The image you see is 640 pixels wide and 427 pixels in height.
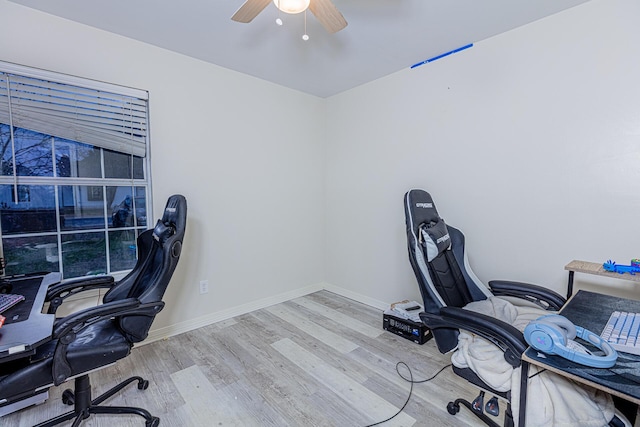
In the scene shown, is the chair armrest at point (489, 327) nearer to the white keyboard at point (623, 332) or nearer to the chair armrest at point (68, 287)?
the white keyboard at point (623, 332)

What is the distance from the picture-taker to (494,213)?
89.0 inches

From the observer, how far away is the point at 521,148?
2102 mm

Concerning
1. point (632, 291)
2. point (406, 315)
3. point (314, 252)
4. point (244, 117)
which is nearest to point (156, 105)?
point (244, 117)

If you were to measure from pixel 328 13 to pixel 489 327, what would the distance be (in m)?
1.65

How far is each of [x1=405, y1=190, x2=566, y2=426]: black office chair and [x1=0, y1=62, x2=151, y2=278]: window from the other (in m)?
2.19

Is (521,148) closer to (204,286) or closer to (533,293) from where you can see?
(533,293)

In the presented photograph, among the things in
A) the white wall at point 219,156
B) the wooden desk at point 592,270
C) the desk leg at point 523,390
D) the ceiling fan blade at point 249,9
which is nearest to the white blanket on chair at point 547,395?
the desk leg at point 523,390

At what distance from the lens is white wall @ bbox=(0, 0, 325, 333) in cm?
205

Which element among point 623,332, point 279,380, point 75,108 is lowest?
point 279,380

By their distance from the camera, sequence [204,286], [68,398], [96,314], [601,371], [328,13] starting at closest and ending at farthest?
[601,371] → [96,314] → [328,13] → [68,398] → [204,286]

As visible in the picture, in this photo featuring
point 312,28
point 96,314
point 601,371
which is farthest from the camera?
point 312,28

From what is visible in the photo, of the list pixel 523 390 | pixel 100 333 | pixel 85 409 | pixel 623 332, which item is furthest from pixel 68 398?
pixel 623 332

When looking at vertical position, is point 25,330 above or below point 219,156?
below

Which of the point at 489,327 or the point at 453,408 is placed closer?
the point at 489,327
